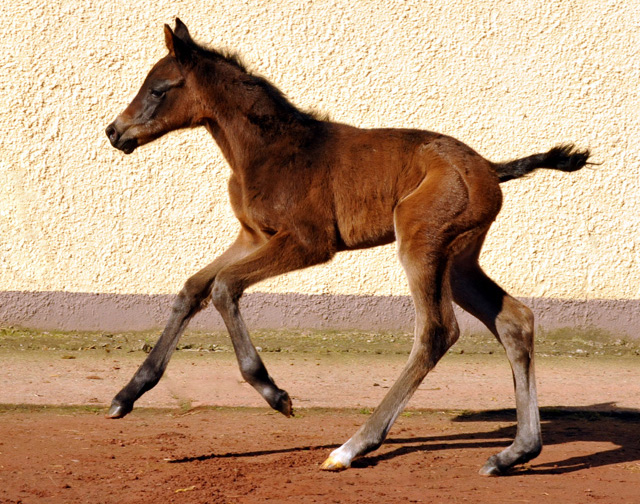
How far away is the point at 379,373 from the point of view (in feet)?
21.7

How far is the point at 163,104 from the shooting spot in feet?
16.8

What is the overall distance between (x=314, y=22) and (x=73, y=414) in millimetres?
3811

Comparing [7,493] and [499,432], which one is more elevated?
[7,493]

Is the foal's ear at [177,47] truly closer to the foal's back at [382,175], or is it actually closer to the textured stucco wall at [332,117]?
the foal's back at [382,175]

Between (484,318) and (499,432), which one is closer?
(484,318)

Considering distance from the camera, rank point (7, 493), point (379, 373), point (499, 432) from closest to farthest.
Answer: point (7, 493) < point (499, 432) < point (379, 373)

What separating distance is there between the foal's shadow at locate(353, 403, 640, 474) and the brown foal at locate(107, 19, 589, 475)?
28cm

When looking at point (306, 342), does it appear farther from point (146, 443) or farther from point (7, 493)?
point (7, 493)

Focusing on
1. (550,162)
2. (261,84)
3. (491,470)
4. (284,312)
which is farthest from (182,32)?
(491,470)

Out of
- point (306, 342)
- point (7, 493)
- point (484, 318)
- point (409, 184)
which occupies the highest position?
point (409, 184)

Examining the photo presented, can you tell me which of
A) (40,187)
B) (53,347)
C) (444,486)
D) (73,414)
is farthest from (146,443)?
(40,187)

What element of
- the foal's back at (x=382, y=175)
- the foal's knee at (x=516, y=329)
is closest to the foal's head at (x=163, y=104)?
the foal's back at (x=382, y=175)

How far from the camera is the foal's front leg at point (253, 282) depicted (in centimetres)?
455

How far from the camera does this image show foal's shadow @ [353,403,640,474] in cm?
468
